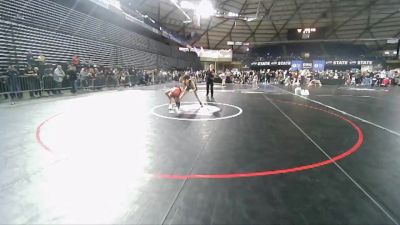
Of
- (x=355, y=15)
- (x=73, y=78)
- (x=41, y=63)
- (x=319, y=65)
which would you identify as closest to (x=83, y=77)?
(x=73, y=78)

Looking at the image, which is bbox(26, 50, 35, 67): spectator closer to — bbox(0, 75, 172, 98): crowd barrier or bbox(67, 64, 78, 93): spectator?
bbox(0, 75, 172, 98): crowd barrier

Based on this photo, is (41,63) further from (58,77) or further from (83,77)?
(83,77)

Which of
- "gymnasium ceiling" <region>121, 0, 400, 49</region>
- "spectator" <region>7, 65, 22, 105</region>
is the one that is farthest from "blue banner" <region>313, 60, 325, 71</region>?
"spectator" <region>7, 65, 22, 105</region>

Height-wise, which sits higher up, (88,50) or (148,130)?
(88,50)

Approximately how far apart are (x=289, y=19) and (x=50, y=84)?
123 feet

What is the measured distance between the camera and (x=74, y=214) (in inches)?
100

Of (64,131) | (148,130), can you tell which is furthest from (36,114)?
(148,130)

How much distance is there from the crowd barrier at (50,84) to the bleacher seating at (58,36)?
1.55 meters

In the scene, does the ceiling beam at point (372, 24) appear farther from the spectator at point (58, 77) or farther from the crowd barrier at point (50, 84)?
the spectator at point (58, 77)

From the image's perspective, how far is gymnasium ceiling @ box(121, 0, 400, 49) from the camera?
114ft

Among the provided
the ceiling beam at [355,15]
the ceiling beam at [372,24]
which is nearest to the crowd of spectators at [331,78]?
the ceiling beam at [355,15]

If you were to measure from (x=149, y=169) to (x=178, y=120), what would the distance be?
360cm

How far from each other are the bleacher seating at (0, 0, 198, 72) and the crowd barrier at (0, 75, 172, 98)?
155 cm

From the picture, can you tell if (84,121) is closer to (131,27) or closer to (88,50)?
(88,50)
